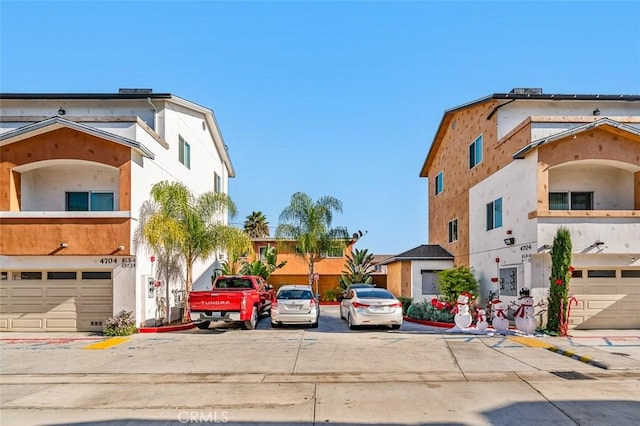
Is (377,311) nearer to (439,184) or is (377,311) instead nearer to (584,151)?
(584,151)

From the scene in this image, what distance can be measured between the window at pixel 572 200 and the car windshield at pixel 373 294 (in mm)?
6318

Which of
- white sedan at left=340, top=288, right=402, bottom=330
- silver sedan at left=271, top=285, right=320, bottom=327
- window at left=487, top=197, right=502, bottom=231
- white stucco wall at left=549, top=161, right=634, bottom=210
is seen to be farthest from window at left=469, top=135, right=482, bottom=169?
silver sedan at left=271, top=285, right=320, bottom=327

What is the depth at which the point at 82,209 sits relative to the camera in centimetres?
1664

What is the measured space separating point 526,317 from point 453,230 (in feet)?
36.2

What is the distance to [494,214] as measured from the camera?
62.9 feet

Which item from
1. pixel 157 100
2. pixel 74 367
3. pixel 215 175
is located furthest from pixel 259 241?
pixel 74 367

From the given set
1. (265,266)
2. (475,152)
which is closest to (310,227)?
(265,266)

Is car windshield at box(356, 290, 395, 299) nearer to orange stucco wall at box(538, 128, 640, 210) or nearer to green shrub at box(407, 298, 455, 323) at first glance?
green shrub at box(407, 298, 455, 323)

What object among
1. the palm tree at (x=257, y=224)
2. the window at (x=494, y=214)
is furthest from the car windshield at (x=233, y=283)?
the palm tree at (x=257, y=224)

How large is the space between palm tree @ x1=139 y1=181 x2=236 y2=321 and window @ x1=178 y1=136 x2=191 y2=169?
139 inches

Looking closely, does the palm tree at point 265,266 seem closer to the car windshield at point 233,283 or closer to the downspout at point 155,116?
the car windshield at point 233,283

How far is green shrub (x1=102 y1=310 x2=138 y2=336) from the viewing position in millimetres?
15078

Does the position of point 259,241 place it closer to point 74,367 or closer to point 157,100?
point 157,100

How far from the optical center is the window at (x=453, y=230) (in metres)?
24.9
